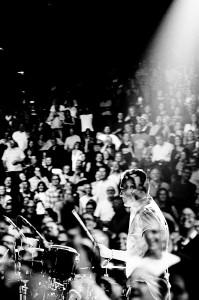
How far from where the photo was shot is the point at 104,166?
23.5 feet

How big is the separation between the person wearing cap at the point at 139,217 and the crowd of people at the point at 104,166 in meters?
2.10

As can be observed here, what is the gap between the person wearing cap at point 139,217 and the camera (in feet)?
9.16

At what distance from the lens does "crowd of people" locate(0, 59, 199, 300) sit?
18.6 ft

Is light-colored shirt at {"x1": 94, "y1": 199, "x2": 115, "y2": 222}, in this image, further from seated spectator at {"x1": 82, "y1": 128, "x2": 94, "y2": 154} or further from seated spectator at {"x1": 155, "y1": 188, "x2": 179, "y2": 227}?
seated spectator at {"x1": 82, "y1": 128, "x2": 94, "y2": 154}

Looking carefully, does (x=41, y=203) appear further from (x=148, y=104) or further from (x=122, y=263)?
(x=148, y=104)

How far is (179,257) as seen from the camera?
16.5 ft

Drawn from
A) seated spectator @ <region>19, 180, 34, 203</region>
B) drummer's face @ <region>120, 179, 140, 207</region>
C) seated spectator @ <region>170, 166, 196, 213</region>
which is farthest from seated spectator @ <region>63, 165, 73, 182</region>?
drummer's face @ <region>120, 179, 140, 207</region>

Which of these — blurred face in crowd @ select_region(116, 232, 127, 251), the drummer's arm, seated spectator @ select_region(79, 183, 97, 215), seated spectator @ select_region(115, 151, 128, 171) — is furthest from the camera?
seated spectator @ select_region(115, 151, 128, 171)

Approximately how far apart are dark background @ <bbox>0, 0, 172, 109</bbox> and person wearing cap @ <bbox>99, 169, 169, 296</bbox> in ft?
27.5

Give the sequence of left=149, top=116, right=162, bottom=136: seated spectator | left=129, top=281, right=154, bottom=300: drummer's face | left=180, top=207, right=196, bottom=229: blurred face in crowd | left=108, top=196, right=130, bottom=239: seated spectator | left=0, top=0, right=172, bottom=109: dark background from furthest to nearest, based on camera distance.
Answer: left=0, top=0, right=172, bottom=109: dark background < left=149, top=116, right=162, bottom=136: seated spectator < left=108, top=196, right=130, bottom=239: seated spectator < left=180, top=207, right=196, bottom=229: blurred face in crowd < left=129, top=281, right=154, bottom=300: drummer's face

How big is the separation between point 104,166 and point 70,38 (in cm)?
576

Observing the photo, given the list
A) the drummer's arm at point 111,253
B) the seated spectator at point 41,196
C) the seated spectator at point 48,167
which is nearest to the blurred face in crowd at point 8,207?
the seated spectator at point 41,196

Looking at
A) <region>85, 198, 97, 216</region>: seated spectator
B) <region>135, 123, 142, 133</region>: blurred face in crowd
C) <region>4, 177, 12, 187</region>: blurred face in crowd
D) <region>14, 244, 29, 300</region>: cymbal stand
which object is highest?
<region>135, 123, 142, 133</region>: blurred face in crowd

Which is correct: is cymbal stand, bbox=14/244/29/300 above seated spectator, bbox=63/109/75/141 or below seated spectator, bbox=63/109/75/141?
below
